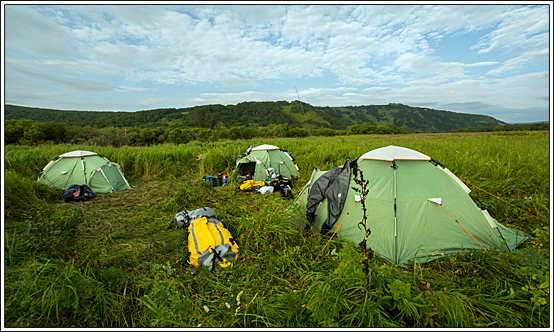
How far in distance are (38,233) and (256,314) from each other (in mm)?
2770

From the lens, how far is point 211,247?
281 cm

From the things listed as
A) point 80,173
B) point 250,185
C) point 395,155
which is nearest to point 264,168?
point 250,185

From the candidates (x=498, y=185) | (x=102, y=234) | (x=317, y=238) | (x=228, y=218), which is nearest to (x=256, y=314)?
(x=317, y=238)

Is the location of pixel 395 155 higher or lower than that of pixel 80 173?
higher

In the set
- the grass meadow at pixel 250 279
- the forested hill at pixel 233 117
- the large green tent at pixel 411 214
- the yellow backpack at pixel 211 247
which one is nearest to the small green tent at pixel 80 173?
the grass meadow at pixel 250 279

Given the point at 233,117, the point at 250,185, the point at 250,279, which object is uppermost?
the point at 233,117

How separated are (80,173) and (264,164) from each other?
574cm

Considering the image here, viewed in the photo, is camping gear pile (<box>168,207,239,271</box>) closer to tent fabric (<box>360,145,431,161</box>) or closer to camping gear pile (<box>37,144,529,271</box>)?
camping gear pile (<box>37,144,529,271</box>)

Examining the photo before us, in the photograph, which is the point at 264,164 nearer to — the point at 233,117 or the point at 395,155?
the point at 395,155

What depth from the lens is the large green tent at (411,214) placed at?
9.61 feet

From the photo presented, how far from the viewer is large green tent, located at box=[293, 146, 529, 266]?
2.93 metres

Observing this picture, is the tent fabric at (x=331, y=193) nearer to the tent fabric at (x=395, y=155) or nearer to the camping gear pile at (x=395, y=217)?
the camping gear pile at (x=395, y=217)

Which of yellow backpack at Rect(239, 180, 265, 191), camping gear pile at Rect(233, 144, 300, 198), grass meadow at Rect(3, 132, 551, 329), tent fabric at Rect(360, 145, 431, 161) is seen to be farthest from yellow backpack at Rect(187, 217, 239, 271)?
camping gear pile at Rect(233, 144, 300, 198)

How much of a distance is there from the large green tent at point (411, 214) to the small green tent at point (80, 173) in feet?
22.3
